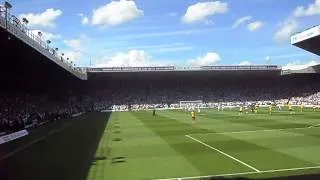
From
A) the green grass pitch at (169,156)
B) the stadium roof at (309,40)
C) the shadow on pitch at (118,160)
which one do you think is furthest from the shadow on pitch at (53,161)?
the stadium roof at (309,40)

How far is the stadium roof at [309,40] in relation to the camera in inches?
3319

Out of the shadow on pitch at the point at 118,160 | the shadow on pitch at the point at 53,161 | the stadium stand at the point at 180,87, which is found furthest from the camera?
the stadium stand at the point at 180,87

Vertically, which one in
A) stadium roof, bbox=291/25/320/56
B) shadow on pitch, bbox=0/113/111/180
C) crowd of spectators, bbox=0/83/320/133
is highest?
stadium roof, bbox=291/25/320/56

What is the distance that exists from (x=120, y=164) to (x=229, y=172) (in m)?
5.86

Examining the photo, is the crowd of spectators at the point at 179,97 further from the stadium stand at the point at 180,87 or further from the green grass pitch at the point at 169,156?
the green grass pitch at the point at 169,156

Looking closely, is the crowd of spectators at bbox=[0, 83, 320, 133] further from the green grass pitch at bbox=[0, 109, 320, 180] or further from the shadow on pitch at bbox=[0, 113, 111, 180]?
the shadow on pitch at bbox=[0, 113, 111, 180]

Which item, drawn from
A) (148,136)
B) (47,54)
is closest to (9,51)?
(47,54)

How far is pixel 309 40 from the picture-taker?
9044 centimetres

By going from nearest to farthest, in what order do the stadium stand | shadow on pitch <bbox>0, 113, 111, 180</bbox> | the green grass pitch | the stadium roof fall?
the green grass pitch
shadow on pitch <bbox>0, 113, 111, 180</bbox>
the stadium roof
the stadium stand

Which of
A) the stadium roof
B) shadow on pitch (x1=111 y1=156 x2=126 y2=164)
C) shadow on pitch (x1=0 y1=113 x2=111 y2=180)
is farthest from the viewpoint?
the stadium roof

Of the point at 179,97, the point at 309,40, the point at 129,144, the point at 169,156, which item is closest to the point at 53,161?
the point at 169,156

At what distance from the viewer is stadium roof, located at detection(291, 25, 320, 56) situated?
277 ft

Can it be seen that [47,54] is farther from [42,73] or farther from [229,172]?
[229,172]

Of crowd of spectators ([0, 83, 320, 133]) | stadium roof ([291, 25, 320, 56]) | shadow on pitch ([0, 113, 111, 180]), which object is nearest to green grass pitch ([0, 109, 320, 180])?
shadow on pitch ([0, 113, 111, 180])
